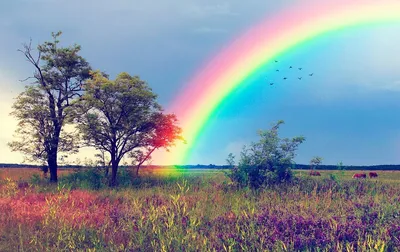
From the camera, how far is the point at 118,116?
84.4 ft

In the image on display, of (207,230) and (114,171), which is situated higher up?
(114,171)

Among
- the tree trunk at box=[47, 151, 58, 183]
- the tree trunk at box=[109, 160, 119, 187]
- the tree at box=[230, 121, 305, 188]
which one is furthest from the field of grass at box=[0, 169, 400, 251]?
the tree trunk at box=[47, 151, 58, 183]

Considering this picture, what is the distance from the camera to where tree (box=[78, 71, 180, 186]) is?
990 inches

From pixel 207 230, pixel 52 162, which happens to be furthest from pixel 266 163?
pixel 52 162

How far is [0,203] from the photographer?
11109 millimetres

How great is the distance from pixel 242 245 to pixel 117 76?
21.9 m

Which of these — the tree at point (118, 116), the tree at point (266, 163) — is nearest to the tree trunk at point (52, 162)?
the tree at point (118, 116)

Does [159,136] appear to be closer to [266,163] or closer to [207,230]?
[266,163]

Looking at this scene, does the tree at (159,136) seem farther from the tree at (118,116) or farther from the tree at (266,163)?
the tree at (266,163)

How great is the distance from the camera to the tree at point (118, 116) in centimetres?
2516

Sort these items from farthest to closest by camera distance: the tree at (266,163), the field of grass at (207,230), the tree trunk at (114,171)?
the tree trunk at (114,171) → the tree at (266,163) → the field of grass at (207,230)

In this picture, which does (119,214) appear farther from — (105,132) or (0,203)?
(105,132)

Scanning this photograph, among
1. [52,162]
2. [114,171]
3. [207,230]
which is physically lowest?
[207,230]

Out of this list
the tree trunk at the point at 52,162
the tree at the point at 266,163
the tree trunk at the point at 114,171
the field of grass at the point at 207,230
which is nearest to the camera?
the field of grass at the point at 207,230
